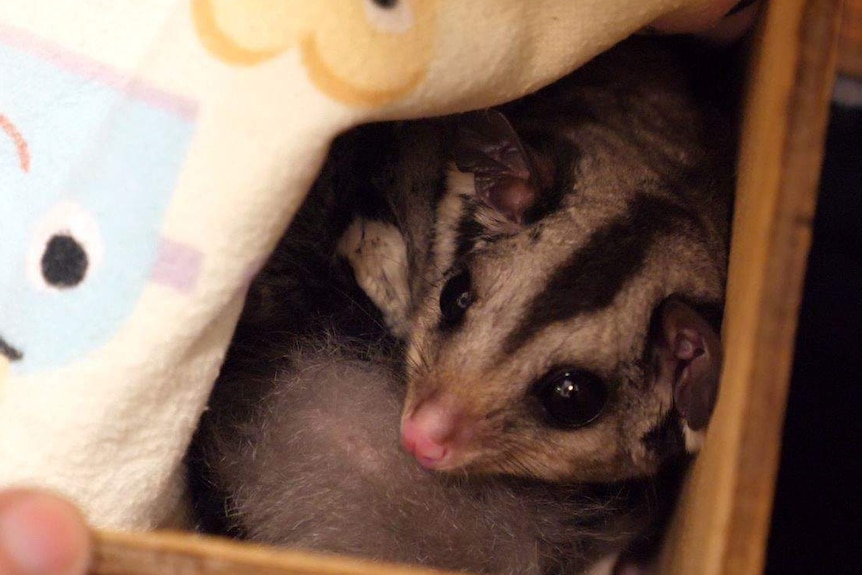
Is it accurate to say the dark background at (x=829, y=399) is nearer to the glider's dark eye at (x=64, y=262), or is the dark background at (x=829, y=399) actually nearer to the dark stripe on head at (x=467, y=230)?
the dark stripe on head at (x=467, y=230)

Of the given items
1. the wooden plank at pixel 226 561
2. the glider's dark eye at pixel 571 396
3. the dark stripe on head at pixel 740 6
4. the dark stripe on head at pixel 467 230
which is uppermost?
the dark stripe on head at pixel 740 6

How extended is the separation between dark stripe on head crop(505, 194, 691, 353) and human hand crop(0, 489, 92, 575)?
25.6 inches

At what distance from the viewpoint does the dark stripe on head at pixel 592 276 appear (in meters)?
1.32

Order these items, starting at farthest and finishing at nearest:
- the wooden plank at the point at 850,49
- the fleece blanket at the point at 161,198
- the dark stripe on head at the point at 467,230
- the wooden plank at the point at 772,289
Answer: the dark stripe on head at the point at 467,230 < the wooden plank at the point at 850,49 < the fleece blanket at the point at 161,198 < the wooden plank at the point at 772,289

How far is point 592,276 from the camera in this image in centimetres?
133

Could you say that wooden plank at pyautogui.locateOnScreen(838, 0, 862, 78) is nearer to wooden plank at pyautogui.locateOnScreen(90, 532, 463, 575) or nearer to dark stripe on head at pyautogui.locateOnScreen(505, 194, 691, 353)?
dark stripe on head at pyautogui.locateOnScreen(505, 194, 691, 353)

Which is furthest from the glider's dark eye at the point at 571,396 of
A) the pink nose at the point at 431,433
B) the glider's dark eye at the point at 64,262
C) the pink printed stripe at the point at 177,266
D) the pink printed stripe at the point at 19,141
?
the pink printed stripe at the point at 19,141

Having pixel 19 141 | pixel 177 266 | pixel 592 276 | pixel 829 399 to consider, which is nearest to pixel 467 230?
pixel 592 276

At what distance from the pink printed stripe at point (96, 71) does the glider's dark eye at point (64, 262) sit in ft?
0.65

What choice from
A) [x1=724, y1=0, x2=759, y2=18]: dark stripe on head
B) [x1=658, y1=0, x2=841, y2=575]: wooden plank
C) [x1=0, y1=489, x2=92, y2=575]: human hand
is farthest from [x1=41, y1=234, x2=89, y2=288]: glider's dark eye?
[x1=724, y1=0, x2=759, y2=18]: dark stripe on head

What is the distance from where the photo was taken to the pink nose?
131 cm

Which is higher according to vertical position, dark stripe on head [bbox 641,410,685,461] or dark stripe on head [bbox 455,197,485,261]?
dark stripe on head [bbox 455,197,485,261]

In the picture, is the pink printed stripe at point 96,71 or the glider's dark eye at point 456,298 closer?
the pink printed stripe at point 96,71

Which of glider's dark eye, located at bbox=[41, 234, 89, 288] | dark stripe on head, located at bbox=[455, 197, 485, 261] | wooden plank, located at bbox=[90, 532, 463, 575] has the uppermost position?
glider's dark eye, located at bbox=[41, 234, 89, 288]
